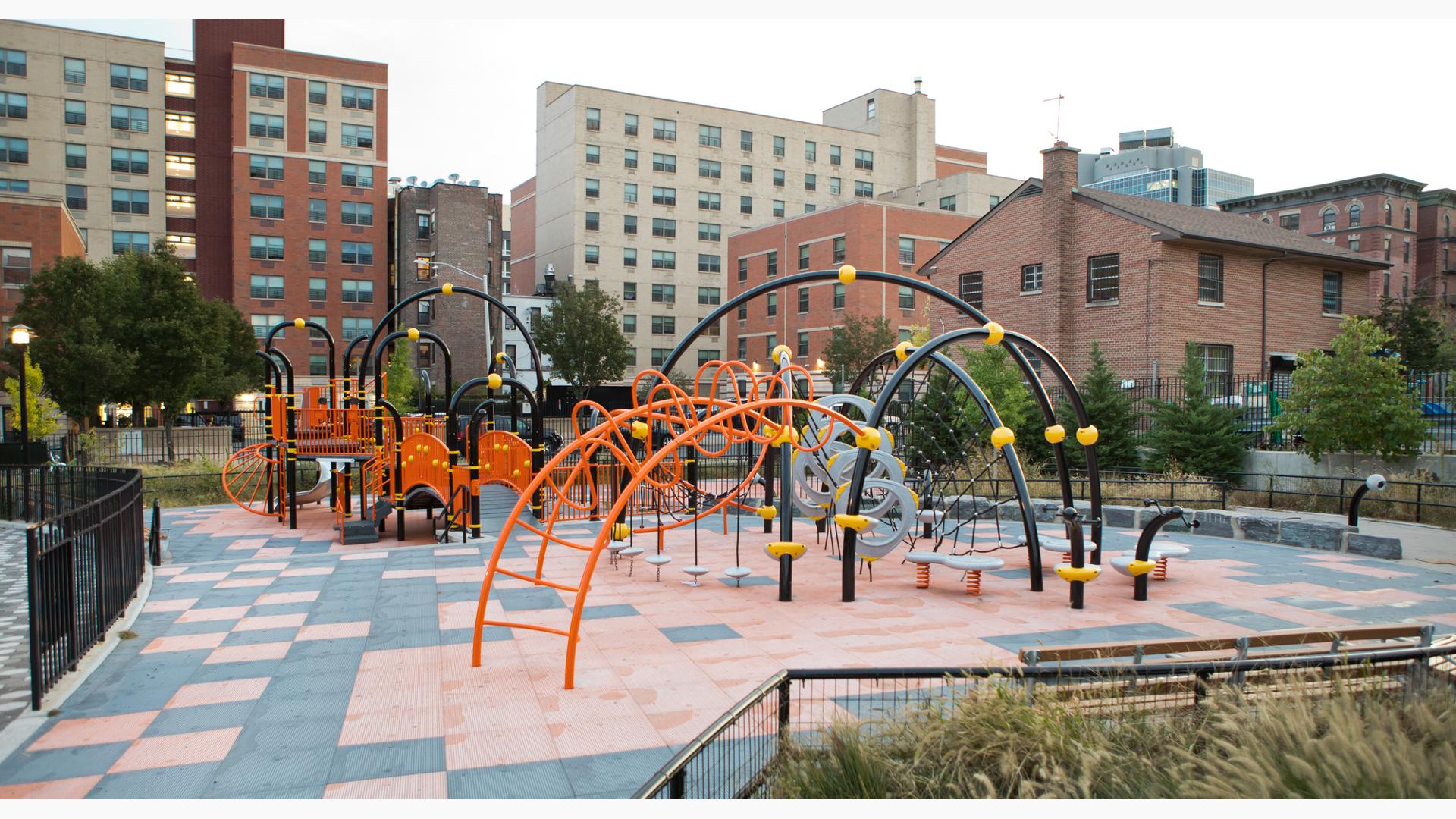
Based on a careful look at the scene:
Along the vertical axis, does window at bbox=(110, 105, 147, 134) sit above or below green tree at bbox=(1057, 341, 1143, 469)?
above

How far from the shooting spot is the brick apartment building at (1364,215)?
6675 centimetres

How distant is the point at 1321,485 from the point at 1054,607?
42.0 ft

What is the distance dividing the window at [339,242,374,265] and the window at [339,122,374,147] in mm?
6361

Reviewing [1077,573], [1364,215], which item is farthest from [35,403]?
[1364,215]

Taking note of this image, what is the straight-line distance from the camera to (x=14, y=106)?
181 feet

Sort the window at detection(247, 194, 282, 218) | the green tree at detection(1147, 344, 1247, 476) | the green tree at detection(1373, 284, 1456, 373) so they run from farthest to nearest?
the window at detection(247, 194, 282, 218) → the green tree at detection(1373, 284, 1456, 373) → the green tree at detection(1147, 344, 1247, 476)

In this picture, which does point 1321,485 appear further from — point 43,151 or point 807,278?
point 43,151

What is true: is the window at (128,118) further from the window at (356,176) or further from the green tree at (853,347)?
the green tree at (853,347)

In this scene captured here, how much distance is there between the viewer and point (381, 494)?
19125mm

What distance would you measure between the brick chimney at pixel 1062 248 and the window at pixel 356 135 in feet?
147

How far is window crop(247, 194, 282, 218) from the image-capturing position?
188 feet

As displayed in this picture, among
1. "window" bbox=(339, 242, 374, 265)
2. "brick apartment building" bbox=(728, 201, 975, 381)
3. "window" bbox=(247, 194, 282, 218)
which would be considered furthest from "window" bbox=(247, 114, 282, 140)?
"brick apartment building" bbox=(728, 201, 975, 381)

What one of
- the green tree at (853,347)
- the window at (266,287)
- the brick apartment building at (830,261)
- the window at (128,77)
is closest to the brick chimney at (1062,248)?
the green tree at (853,347)

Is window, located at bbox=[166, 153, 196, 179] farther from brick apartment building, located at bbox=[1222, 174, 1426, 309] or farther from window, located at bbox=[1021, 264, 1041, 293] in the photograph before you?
brick apartment building, located at bbox=[1222, 174, 1426, 309]
